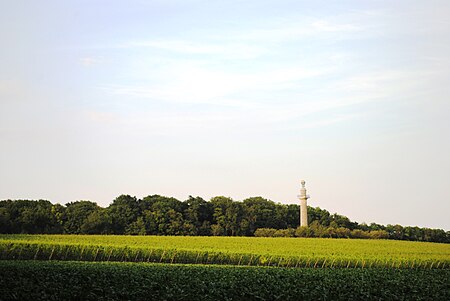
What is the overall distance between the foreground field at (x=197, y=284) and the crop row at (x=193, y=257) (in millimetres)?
7774

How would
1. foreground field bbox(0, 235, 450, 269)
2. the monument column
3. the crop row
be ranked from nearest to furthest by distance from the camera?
foreground field bbox(0, 235, 450, 269)
the crop row
the monument column

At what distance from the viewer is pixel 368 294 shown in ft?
110

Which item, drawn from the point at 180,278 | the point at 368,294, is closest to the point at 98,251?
the point at 180,278

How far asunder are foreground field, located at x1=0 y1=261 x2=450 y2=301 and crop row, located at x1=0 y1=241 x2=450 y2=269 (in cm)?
777

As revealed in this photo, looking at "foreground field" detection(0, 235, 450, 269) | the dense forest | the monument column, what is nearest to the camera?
"foreground field" detection(0, 235, 450, 269)

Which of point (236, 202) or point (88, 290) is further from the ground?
point (236, 202)

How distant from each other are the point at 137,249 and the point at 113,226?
3183 centimetres

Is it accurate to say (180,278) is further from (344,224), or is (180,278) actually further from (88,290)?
(344,224)

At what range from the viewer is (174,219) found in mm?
79438

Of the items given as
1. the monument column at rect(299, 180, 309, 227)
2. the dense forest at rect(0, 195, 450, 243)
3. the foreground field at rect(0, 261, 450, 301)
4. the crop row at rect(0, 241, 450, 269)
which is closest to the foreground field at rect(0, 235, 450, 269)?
the crop row at rect(0, 241, 450, 269)

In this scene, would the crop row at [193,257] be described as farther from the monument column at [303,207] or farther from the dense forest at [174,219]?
the monument column at [303,207]

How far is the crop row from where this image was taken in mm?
43312

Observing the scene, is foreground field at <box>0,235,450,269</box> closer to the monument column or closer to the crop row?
the crop row

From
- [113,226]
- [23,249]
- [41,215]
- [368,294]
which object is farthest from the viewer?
[113,226]
